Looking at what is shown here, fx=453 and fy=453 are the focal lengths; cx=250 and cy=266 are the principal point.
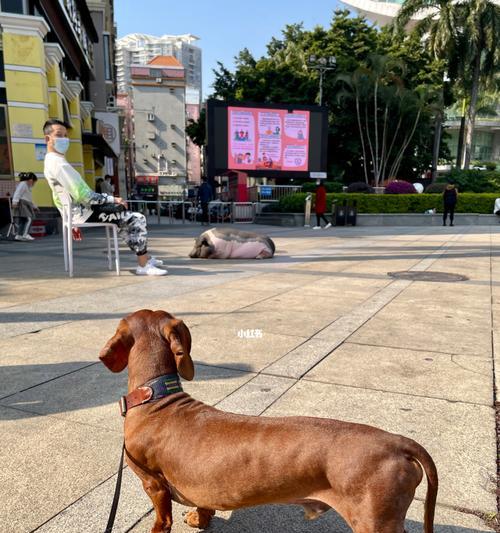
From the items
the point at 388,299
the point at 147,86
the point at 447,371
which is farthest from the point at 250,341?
the point at 147,86

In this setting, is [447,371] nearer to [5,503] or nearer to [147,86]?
[5,503]

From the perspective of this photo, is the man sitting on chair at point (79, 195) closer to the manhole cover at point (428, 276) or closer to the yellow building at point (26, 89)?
the manhole cover at point (428, 276)

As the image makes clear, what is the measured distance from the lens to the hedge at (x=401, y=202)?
73.2 feet

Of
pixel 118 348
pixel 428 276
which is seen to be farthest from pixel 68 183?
pixel 428 276

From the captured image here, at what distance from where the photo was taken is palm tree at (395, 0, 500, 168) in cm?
3294

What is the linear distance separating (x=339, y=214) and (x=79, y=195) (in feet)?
51.1

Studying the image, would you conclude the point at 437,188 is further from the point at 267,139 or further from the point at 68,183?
the point at 68,183

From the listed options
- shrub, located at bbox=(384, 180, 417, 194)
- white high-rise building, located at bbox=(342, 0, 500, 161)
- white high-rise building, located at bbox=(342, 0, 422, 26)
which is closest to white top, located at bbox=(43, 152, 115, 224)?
shrub, located at bbox=(384, 180, 417, 194)

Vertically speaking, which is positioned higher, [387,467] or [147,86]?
[147,86]

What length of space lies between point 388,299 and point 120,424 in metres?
3.97

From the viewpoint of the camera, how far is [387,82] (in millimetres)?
34812

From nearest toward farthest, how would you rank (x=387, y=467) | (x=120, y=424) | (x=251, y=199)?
(x=387, y=467) → (x=120, y=424) → (x=251, y=199)

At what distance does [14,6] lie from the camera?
43.2 ft

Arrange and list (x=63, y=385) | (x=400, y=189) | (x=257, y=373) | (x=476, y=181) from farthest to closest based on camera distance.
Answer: (x=476, y=181) < (x=400, y=189) < (x=257, y=373) < (x=63, y=385)
